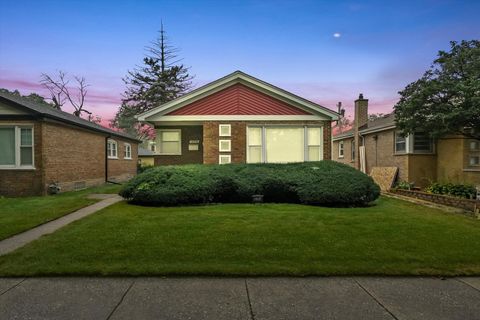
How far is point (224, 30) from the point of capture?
15047mm

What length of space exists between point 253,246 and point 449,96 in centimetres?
1104

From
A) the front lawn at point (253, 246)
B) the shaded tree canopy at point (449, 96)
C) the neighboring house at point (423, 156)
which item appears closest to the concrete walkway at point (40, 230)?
the front lawn at point (253, 246)

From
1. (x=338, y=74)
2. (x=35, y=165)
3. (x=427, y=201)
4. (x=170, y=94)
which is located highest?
(x=170, y=94)

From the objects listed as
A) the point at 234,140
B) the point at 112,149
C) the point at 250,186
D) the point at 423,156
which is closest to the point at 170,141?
the point at 234,140

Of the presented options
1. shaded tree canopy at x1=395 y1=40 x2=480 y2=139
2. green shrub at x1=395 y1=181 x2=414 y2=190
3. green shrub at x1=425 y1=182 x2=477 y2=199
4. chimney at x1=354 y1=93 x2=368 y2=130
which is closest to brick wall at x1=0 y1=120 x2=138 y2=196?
shaded tree canopy at x1=395 y1=40 x2=480 y2=139

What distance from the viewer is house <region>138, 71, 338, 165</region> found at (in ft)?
50.1

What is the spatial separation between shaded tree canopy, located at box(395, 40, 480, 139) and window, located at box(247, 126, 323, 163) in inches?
169

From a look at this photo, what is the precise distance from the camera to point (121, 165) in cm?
2270

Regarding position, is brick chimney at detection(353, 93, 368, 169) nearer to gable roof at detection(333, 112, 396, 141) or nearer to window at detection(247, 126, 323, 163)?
gable roof at detection(333, 112, 396, 141)

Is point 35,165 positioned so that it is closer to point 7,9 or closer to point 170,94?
point 7,9
